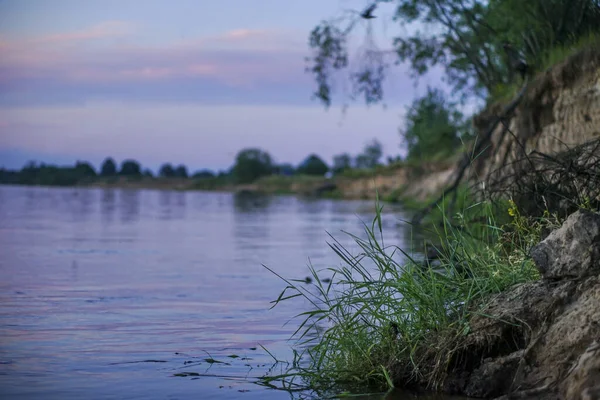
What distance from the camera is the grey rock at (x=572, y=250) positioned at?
600 centimetres

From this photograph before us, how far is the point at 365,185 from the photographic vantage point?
261ft

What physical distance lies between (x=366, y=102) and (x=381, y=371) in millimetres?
18655

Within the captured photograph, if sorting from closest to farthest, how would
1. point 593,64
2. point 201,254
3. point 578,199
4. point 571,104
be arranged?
point 578,199 → point 593,64 → point 571,104 → point 201,254

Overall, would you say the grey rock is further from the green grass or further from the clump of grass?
the green grass

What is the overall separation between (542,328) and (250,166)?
4683 inches

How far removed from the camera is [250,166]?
408 feet

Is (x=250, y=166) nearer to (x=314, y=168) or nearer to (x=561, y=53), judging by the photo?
(x=314, y=168)

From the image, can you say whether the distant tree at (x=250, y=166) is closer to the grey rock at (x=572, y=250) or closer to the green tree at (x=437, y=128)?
the green tree at (x=437, y=128)

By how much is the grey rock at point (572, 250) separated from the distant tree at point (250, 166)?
116144mm

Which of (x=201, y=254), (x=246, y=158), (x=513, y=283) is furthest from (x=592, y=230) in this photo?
(x=246, y=158)

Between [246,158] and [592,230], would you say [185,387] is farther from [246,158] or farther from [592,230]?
[246,158]

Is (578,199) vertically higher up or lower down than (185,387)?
higher up

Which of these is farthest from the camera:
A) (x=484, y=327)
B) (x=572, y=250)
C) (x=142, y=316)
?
(x=142, y=316)

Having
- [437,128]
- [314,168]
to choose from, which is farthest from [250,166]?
[437,128]
